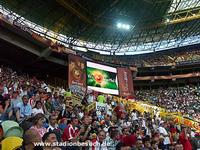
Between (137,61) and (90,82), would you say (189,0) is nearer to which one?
(137,61)

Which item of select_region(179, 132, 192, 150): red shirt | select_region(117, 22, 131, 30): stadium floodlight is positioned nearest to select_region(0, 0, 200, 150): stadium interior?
select_region(179, 132, 192, 150): red shirt

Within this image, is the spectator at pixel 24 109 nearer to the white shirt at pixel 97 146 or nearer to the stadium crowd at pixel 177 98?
the white shirt at pixel 97 146

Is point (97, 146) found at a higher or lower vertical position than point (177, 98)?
lower

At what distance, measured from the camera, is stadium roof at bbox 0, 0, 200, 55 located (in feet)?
97.0

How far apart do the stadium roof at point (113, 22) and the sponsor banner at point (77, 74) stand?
19.4 ft

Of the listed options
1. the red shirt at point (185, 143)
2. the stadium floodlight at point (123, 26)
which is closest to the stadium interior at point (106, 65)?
the red shirt at point (185, 143)

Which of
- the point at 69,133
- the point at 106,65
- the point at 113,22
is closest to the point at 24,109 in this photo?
the point at 69,133

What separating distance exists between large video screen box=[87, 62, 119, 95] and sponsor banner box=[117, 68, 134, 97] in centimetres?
42

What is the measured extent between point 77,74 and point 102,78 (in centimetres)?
264

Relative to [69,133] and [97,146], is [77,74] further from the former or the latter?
[97,146]

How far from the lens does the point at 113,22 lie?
34281mm

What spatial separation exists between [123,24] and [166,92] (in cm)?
891

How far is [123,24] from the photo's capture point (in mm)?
34875

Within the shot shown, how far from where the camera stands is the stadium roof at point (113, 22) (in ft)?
97.0
